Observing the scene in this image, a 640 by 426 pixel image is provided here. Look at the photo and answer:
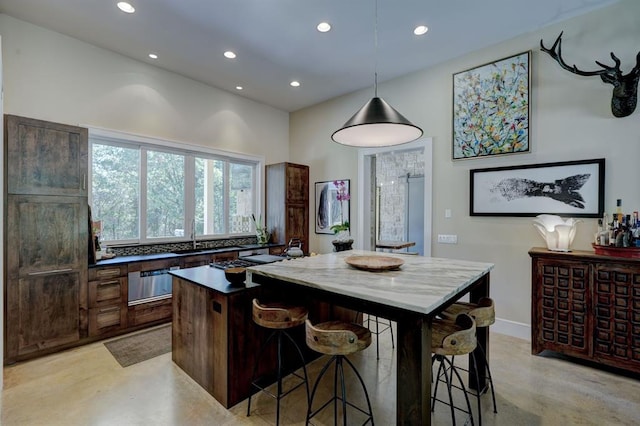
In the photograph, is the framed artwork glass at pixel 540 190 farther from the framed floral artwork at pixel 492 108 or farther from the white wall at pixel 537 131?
the framed floral artwork at pixel 492 108

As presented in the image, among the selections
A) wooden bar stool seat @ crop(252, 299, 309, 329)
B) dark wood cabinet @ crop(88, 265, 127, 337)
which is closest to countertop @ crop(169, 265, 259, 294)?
wooden bar stool seat @ crop(252, 299, 309, 329)

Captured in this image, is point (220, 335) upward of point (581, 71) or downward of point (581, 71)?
downward

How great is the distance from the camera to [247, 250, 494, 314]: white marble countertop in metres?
1.47

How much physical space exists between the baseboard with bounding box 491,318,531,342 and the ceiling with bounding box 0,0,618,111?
11.1 feet

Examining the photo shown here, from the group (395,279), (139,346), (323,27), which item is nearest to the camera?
(395,279)

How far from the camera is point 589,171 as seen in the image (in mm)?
3014

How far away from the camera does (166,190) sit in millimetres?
4367

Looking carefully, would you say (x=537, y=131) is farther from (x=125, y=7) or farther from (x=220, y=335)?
(x=125, y=7)

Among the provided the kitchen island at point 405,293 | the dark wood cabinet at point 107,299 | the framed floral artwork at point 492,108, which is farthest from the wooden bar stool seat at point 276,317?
the framed floral artwork at point 492,108

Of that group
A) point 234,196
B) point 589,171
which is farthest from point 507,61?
point 234,196

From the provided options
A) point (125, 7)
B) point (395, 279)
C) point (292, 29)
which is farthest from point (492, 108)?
point (125, 7)

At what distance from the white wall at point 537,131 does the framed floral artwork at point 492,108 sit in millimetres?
84

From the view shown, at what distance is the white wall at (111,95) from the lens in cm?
315

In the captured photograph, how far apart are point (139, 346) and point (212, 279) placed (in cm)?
151
